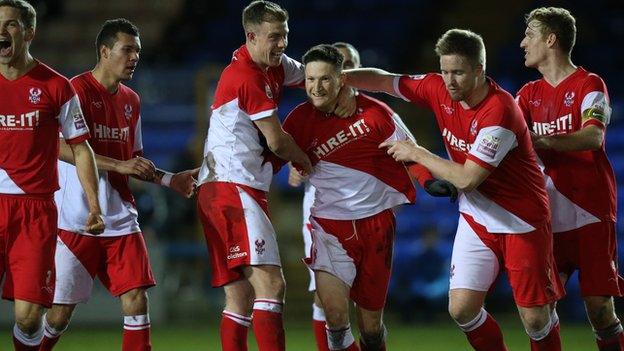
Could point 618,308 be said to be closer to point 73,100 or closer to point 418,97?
point 418,97

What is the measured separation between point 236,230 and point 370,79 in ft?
4.53

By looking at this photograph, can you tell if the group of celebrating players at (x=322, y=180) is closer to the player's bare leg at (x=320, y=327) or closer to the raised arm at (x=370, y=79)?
the raised arm at (x=370, y=79)

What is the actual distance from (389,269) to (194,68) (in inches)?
387

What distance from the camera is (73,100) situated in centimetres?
650

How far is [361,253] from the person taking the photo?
7.03m

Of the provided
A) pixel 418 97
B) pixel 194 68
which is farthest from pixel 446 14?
pixel 418 97

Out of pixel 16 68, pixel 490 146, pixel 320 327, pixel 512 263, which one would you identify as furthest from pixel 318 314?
pixel 16 68

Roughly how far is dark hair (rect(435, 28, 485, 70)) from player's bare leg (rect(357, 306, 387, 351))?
5.49 ft

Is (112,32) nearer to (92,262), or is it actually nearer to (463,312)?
(92,262)

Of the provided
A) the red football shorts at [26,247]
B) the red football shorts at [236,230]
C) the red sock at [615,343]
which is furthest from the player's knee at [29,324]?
the red sock at [615,343]

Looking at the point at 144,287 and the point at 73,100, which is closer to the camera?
the point at 73,100

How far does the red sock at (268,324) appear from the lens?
650 cm

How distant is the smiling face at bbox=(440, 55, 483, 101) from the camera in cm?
651

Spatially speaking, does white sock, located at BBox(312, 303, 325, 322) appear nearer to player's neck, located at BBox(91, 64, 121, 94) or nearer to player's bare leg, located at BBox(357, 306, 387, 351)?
player's bare leg, located at BBox(357, 306, 387, 351)
